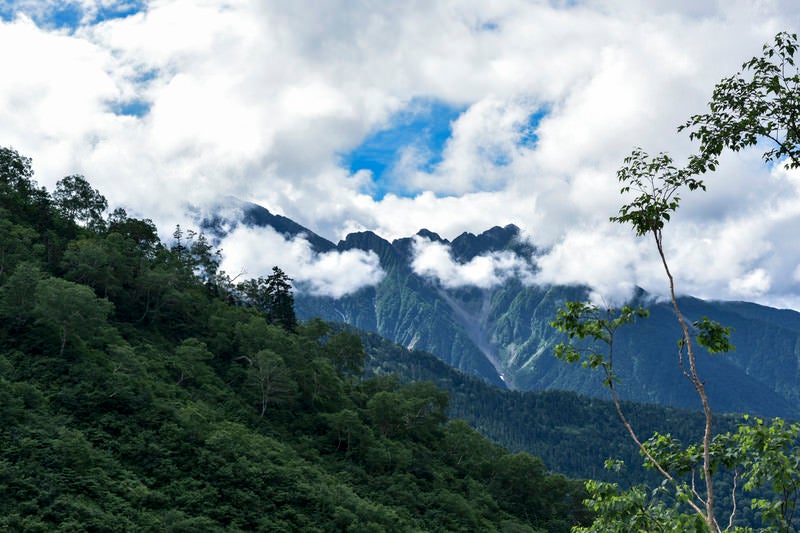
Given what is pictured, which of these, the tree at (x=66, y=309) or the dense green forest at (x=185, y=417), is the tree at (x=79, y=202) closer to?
the dense green forest at (x=185, y=417)

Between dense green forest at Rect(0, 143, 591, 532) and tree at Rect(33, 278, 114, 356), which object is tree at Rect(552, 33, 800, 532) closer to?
dense green forest at Rect(0, 143, 591, 532)

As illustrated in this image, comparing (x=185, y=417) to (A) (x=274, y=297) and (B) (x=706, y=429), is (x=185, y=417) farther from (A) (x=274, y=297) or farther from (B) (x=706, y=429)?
(A) (x=274, y=297)

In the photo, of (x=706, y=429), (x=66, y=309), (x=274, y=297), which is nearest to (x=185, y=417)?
(x=66, y=309)

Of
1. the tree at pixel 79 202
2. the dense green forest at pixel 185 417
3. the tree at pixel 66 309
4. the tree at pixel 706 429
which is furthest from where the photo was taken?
the tree at pixel 79 202

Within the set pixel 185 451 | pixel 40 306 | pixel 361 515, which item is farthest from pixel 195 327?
pixel 361 515

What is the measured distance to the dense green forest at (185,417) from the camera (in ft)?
162

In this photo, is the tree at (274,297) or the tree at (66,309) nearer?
the tree at (66,309)

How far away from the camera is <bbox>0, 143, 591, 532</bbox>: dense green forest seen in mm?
49281

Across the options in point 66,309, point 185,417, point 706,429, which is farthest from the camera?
point 66,309

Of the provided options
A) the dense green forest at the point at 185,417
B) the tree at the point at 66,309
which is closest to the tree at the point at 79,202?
the dense green forest at the point at 185,417

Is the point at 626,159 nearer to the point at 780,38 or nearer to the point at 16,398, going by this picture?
the point at 780,38

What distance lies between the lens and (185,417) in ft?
208

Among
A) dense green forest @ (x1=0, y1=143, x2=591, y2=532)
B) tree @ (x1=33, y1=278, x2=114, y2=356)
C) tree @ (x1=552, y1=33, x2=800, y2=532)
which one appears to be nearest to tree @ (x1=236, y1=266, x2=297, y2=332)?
dense green forest @ (x1=0, y1=143, x2=591, y2=532)

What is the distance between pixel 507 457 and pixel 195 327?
63.6 metres
